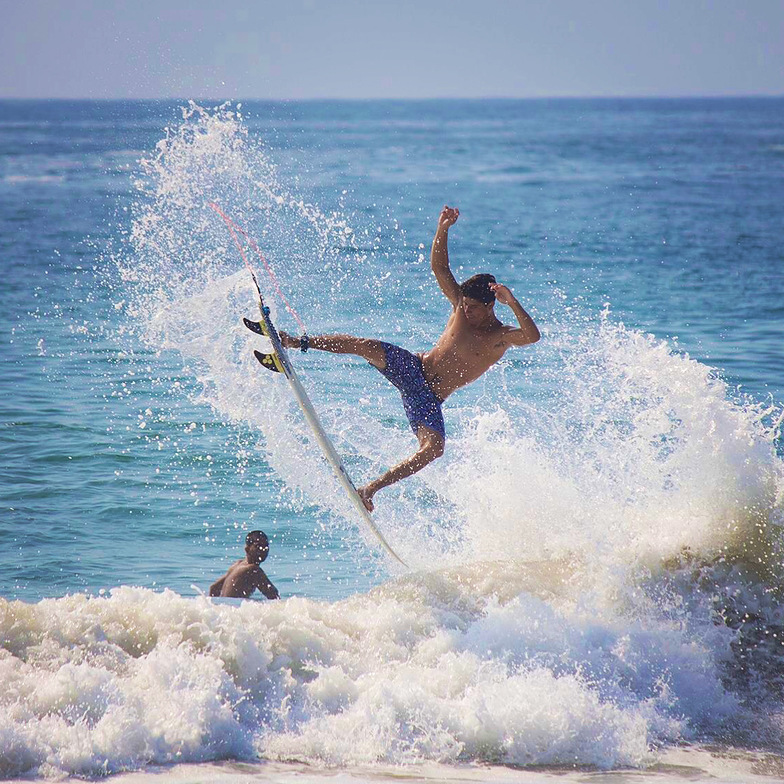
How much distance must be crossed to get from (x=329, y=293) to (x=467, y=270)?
574 centimetres

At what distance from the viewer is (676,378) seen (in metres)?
8.01

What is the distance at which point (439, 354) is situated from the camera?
7406 mm

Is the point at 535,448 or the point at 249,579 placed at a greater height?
the point at 535,448

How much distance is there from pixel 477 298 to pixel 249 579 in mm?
2589

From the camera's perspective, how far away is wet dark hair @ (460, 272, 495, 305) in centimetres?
709

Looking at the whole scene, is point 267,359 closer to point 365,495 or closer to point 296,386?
point 296,386

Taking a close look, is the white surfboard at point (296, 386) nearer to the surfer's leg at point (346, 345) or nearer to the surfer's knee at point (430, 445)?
the surfer's leg at point (346, 345)

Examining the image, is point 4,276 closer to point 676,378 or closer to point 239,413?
point 239,413

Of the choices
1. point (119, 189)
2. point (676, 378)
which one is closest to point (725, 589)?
point (676, 378)

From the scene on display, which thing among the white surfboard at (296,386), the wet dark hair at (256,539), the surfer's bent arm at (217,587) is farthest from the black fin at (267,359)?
the surfer's bent arm at (217,587)

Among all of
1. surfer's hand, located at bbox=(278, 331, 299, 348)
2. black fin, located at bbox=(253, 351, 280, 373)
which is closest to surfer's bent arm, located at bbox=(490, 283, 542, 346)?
surfer's hand, located at bbox=(278, 331, 299, 348)

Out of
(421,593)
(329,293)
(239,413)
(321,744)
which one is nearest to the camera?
(321,744)

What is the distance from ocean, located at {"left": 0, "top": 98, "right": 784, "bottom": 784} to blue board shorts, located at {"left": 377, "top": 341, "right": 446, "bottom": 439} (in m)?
1.18

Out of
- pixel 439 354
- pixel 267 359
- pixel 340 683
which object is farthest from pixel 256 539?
pixel 439 354
